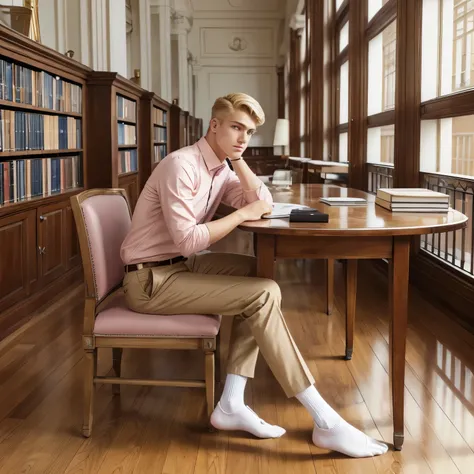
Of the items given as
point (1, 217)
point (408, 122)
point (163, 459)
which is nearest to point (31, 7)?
point (1, 217)

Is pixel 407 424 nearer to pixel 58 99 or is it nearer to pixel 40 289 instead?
pixel 40 289

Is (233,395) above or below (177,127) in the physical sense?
below

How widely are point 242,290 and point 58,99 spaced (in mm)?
3047

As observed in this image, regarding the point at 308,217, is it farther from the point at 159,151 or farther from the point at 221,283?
the point at 159,151

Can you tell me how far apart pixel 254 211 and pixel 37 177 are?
2386mm

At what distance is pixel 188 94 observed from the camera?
15.4m

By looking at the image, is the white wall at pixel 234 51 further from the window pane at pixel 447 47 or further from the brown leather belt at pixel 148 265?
the brown leather belt at pixel 148 265

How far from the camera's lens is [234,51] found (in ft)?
55.6

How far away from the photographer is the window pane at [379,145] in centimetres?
573

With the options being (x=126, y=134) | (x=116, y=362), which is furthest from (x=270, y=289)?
(x=126, y=134)

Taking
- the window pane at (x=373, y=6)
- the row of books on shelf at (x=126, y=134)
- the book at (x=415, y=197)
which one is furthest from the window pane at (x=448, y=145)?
the row of books on shelf at (x=126, y=134)

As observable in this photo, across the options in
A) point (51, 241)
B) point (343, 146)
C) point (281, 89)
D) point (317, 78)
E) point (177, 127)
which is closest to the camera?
point (51, 241)

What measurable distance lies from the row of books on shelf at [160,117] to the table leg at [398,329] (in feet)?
23.0

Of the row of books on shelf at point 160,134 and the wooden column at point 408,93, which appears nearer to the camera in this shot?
the wooden column at point 408,93
